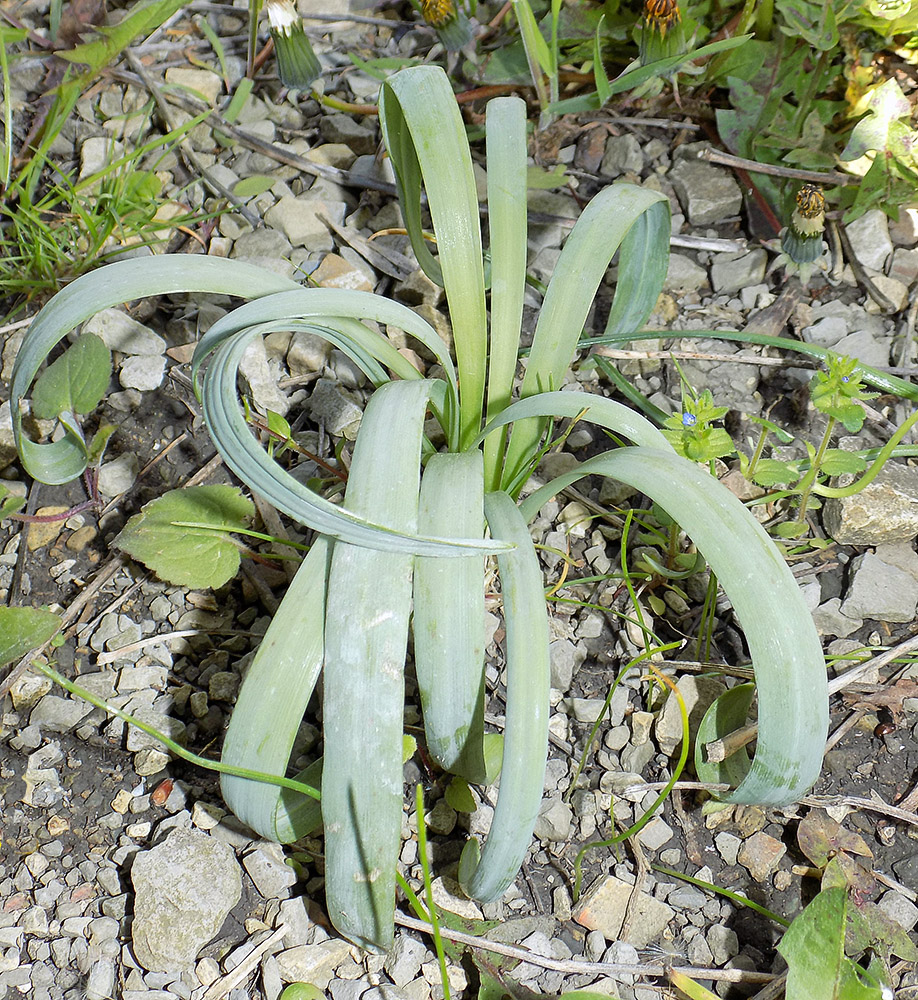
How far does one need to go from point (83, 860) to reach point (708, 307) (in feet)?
4.31

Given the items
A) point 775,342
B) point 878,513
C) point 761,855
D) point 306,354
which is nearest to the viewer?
point 761,855

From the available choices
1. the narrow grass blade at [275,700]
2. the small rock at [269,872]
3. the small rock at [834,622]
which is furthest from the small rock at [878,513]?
the small rock at [269,872]

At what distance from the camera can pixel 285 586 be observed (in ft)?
4.42

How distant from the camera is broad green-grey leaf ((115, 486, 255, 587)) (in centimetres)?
122

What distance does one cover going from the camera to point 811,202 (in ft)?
4.98

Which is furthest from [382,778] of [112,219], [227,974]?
[112,219]

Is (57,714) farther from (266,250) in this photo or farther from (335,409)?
(266,250)

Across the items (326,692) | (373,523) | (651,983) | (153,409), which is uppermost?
(373,523)

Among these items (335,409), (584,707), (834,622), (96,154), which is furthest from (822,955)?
(96,154)

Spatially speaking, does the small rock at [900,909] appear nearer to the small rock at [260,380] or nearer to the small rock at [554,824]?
the small rock at [554,824]

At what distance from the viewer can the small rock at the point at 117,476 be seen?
1.44 meters

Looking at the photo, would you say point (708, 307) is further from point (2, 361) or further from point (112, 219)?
point (2, 361)

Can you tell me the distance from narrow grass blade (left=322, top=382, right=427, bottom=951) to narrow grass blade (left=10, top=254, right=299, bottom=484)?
0.29m

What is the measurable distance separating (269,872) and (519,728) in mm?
422
